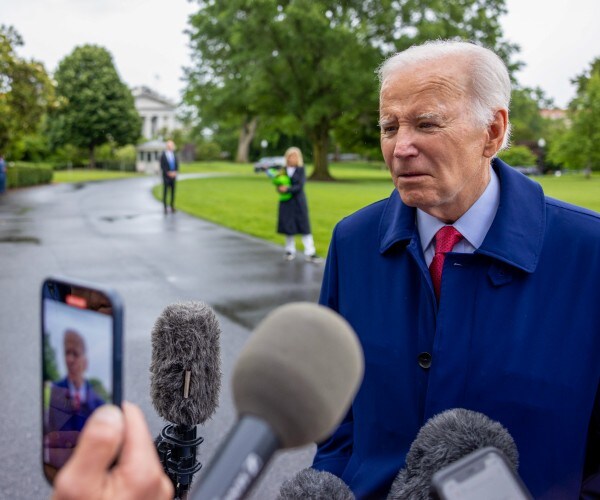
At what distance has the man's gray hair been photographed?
176cm

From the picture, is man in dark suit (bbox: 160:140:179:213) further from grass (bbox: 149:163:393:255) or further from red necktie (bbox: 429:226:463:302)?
red necktie (bbox: 429:226:463:302)

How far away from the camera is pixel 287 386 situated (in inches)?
30.0

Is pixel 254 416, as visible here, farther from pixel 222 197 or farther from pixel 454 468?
pixel 222 197

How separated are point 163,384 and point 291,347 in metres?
0.83

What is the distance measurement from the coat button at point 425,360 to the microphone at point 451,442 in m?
0.49

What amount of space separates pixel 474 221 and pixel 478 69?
41cm

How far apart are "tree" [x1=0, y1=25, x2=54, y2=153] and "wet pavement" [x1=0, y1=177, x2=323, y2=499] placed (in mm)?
5650

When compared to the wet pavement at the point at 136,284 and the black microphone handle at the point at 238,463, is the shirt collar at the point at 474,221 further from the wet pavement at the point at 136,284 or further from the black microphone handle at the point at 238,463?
the black microphone handle at the point at 238,463

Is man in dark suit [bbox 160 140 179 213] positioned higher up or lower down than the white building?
lower down

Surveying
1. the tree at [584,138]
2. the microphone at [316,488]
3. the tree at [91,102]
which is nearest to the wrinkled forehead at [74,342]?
the microphone at [316,488]

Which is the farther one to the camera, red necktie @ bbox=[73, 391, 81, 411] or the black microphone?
the black microphone

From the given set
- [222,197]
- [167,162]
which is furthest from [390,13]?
[167,162]

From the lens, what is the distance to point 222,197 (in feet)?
88.4

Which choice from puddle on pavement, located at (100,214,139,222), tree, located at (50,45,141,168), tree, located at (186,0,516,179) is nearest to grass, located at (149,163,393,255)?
puddle on pavement, located at (100,214,139,222)
